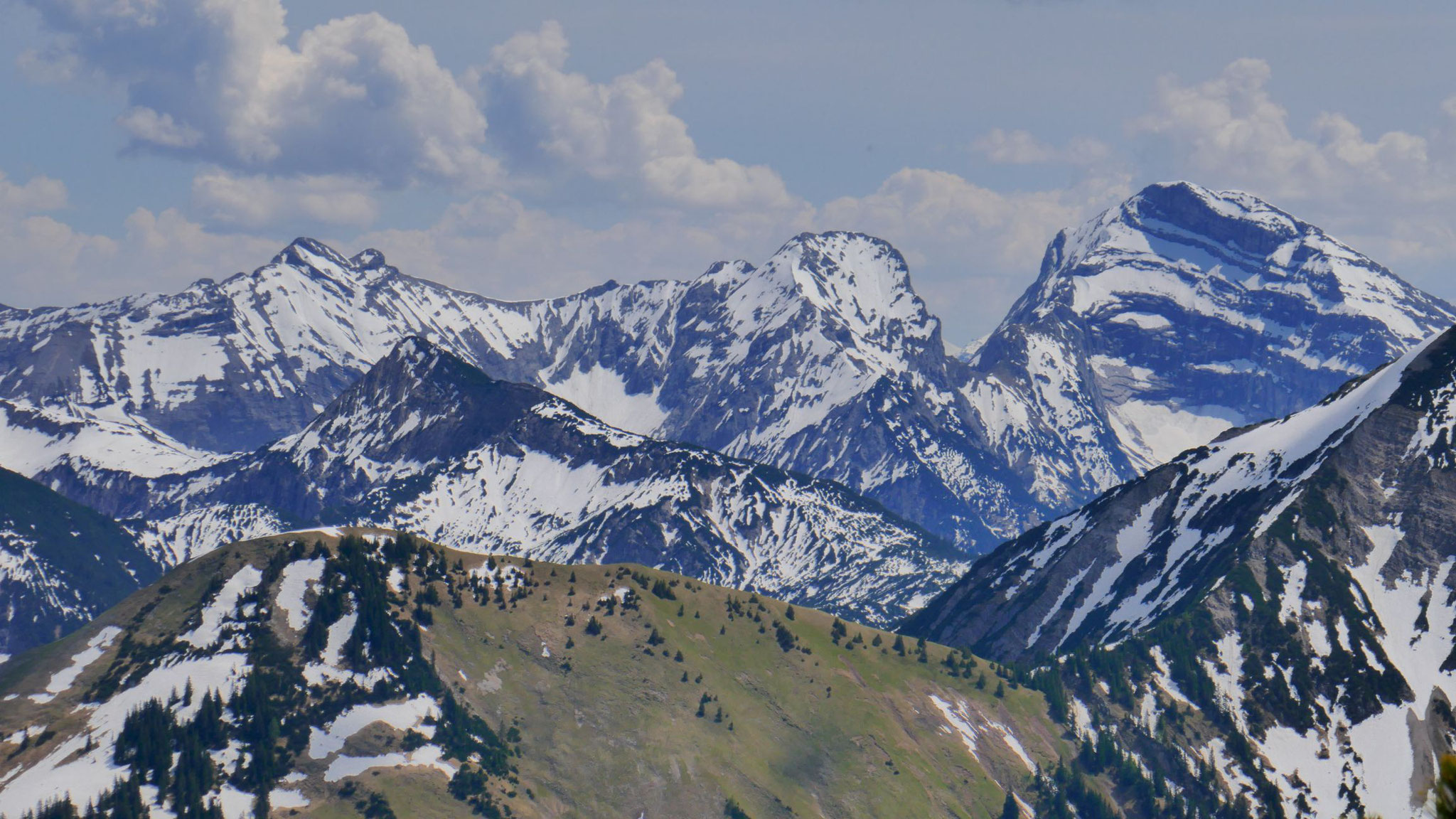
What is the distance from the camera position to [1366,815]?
255ft

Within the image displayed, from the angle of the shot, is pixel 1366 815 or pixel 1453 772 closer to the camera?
pixel 1453 772

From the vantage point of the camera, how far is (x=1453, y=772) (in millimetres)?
Result: 69062

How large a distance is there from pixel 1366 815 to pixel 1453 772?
372 inches
